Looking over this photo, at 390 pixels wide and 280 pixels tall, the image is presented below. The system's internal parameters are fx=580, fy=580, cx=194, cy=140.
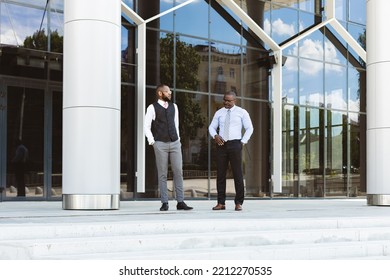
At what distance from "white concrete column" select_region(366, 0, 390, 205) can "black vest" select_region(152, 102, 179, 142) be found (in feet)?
19.4

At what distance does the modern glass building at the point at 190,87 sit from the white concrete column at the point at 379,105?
237 inches

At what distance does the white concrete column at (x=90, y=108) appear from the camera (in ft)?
33.3

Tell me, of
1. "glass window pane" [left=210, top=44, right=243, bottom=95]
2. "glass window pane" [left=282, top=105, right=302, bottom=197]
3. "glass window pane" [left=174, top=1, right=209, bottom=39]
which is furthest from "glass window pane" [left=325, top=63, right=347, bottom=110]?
"glass window pane" [left=174, top=1, right=209, bottom=39]

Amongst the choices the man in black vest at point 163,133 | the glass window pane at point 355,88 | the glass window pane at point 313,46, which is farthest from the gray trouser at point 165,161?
the glass window pane at point 355,88

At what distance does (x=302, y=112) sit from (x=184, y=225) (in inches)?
590

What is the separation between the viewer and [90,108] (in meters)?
10.2

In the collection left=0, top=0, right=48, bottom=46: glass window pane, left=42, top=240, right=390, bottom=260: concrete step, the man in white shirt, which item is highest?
left=0, top=0, right=48, bottom=46: glass window pane

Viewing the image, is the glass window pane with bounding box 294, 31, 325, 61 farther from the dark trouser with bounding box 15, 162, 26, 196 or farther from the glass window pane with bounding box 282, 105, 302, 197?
the dark trouser with bounding box 15, 162, 26, 196

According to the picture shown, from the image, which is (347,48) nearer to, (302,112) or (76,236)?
(302,112)

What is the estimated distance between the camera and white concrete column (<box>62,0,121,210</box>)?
33.3 ft

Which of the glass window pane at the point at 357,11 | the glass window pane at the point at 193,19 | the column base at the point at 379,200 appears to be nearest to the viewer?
the column base at the point at 379,200

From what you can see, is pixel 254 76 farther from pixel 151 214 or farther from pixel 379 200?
pixel 151 214

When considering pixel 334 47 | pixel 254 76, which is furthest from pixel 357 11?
pixel 254 76

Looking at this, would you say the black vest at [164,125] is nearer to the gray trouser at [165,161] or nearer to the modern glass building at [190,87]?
the gray trouser at [165,161]
